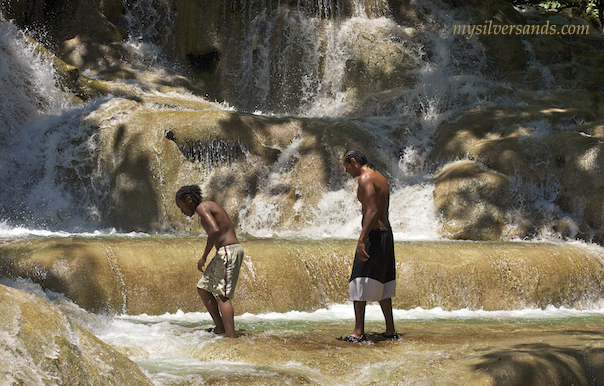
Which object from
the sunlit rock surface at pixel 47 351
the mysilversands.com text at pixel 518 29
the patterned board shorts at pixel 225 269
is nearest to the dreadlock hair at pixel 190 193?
the patterned board shorts at pixel 225 269

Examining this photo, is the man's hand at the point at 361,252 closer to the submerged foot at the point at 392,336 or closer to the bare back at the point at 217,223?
the submerged foot at the point at 392,336

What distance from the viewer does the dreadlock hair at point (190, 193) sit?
5.11m

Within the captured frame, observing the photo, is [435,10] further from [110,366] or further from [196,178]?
[110,366]

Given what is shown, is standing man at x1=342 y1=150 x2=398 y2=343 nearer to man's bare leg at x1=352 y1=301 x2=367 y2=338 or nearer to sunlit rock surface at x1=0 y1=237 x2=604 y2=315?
man's bare leg at x1=352 y1=301 x2=367 y2=338

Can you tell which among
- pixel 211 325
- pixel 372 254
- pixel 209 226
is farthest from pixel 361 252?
pixel 211 325

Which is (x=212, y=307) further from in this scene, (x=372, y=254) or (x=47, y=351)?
(x=47, y=351)

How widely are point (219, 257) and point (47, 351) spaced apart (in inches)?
99.6

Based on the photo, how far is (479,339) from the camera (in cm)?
512

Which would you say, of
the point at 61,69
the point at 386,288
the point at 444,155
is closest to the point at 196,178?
the point at 61,69

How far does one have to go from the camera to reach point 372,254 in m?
5.04

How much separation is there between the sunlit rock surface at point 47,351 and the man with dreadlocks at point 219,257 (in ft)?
6.42

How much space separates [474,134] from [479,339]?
26.4 feet

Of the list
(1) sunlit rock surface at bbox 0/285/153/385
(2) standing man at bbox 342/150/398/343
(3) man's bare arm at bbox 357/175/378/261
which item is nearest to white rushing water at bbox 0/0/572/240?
(2) standing man at bbox 342/150/398/343

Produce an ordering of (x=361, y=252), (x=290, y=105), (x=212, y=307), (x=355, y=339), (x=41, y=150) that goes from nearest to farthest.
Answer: (x=361, y=252) → (x=355, y=339) → (x=212, y=307) → (x=41, y=150) → (x=290, y=105)
